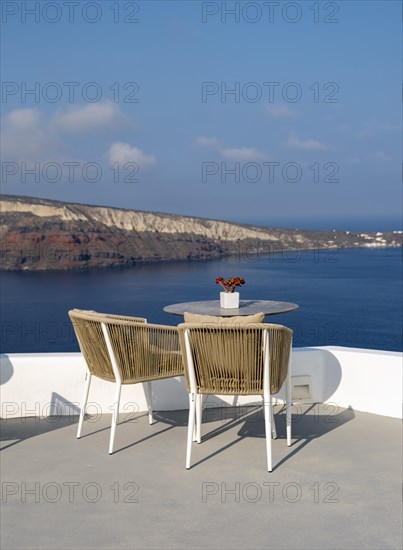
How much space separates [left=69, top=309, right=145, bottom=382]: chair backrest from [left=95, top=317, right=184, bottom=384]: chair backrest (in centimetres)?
8

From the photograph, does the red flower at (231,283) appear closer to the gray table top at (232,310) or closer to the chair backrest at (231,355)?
the gray table top at (232,310)

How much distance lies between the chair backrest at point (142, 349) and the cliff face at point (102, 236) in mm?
52213

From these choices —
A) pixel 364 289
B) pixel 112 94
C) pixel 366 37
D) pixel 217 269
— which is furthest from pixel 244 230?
pixel 112 94

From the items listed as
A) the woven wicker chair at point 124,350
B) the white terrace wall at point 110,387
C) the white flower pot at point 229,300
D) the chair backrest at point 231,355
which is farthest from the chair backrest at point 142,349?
the white flower pot at point 229,300

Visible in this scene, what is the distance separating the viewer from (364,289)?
190ft

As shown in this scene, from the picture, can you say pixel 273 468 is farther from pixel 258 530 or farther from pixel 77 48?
pixel 77 48

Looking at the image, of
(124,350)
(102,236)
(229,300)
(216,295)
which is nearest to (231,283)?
(229,300)

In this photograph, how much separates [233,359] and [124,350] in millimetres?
620

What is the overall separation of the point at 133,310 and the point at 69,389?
44.5 metres

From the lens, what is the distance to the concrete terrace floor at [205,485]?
2.44 meters

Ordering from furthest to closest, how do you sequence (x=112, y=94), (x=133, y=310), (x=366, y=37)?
1. (x=133, y=310)
2. (x=366, y=37)
3. (x=112, y=94)

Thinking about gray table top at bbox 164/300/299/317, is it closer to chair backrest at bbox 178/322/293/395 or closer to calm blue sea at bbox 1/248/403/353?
chair backrest at bbox 178/322/293/395

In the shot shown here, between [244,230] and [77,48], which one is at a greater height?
[77,48]

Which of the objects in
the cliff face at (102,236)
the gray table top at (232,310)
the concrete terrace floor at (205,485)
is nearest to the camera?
the concrete terrace floor at (205,485)
